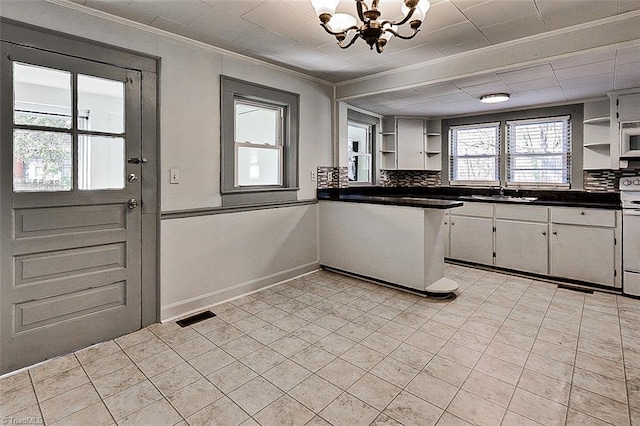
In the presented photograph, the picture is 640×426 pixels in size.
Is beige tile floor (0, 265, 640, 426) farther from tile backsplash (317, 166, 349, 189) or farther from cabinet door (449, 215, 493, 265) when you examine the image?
tile backsplash (317, 166, 349, 189)

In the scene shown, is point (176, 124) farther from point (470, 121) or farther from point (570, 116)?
point (570, 116)

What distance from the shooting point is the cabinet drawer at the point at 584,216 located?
11.6 ft

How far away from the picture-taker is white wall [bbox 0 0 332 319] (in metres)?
2.54

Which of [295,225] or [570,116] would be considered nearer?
[295,225]

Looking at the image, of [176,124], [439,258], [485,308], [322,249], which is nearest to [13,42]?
[176,124]

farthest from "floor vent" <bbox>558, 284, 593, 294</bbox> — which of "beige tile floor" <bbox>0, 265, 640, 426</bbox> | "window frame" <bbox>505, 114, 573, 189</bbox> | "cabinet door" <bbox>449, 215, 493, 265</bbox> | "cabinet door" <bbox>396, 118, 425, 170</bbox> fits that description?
"cabinet door" <bbox>396, 118, 425, 170</bbox>

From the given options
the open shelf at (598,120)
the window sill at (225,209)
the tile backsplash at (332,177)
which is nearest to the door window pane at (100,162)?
the window sill at (225,209)

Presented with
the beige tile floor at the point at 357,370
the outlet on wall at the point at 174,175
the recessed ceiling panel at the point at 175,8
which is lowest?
the beige tile floor at the point at 357,370

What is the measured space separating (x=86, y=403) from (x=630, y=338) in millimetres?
3522

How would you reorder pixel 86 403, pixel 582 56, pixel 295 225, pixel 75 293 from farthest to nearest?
pixel 295 225, pixel 582 56, pixel 75 293, pixel 86 403

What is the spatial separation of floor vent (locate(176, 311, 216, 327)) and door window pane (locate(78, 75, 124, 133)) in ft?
5.06

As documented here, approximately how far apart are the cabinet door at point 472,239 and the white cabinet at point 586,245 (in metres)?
0.68

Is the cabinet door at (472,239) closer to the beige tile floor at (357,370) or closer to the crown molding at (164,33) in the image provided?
the beige tile floor at (357,370)

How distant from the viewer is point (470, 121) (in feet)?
17.1
